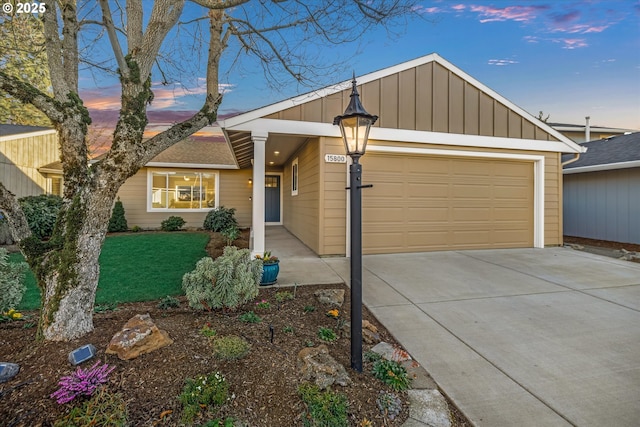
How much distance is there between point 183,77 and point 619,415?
556 centimetres

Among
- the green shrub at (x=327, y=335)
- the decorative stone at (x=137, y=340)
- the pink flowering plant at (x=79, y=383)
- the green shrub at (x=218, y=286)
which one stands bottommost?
the green shrub at (x=327, y=335)

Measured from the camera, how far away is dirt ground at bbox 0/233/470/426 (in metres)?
1.66

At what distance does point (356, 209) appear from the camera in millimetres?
2283

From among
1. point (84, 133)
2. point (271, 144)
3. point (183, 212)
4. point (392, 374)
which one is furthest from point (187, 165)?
point (392, 374)

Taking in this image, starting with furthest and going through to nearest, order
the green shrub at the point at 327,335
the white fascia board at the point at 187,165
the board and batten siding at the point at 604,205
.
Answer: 1. the white fascia board at the point at 187,165
2. the board and batten siding at the point at 604,205
3. the green shrub at the point at 327,335

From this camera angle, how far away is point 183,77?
424cm

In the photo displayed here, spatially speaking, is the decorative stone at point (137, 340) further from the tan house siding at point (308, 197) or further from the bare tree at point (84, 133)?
the tan house siding at point (308, 197)

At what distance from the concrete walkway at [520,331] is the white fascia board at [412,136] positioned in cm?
267

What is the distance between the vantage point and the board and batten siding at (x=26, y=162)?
10258 mm

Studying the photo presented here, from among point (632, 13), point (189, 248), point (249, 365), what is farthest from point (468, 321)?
point (632, 13)

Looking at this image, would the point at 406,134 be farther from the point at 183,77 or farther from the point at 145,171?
the point at 145,171

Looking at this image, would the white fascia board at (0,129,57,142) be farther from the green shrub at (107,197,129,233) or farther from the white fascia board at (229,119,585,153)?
the white fascia board at (229,119,585,153)

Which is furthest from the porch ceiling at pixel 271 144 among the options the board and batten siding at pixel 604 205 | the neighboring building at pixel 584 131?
the neighboring building at pixel 584 131

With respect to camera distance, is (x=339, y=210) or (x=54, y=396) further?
(x=339, y=210)
